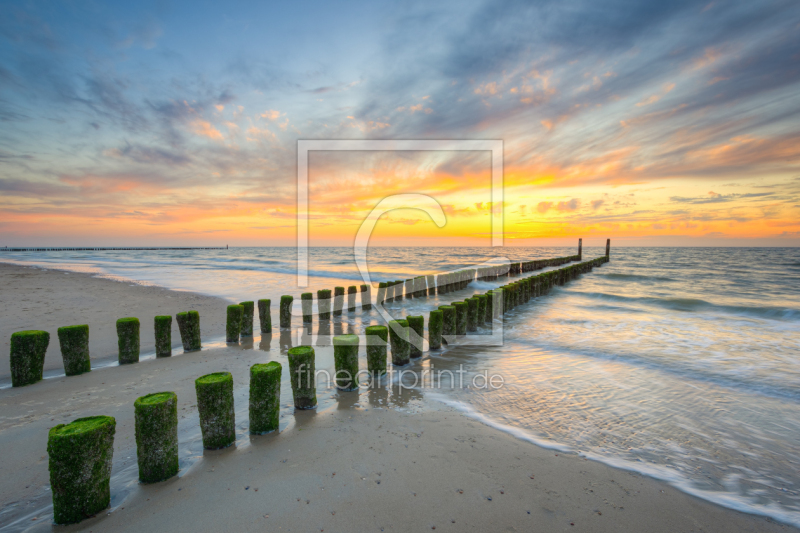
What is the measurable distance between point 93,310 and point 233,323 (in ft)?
21.3

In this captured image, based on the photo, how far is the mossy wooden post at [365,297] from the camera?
475 inches

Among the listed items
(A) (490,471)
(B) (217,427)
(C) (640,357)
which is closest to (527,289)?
(C) (640,357)

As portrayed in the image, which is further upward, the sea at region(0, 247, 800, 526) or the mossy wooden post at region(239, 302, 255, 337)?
the mossy wooden post at region(239, 302, 255, 337)

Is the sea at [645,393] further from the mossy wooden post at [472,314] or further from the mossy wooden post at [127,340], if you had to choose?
the mossy wooden post at [127,340]

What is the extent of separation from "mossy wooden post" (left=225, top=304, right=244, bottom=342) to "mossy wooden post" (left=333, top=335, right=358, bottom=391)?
10.7ft

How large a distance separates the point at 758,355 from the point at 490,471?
9079mm

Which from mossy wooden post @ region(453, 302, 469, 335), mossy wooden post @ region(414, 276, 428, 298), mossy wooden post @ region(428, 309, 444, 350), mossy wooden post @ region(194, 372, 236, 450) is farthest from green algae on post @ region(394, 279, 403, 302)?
mossy wooden post @ region(194, 372, 236, 450)

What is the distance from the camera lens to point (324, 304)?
35.1 feet

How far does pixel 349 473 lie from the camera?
318cm

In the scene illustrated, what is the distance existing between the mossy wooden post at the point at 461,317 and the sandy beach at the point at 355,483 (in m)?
4.02

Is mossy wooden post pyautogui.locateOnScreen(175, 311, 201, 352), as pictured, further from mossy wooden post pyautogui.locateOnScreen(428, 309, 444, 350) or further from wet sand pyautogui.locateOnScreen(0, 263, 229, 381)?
mossy wooden post pyautogui.locateOnScreen(428, 309, 444, 350)

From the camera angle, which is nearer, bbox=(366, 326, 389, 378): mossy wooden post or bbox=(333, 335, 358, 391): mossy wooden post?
bbox=(333, 335, 358, 391): mossy wooden post

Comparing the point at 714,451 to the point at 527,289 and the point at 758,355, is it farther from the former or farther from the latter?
the point at 527,289

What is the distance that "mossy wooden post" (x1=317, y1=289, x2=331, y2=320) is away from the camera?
10.3 metres
